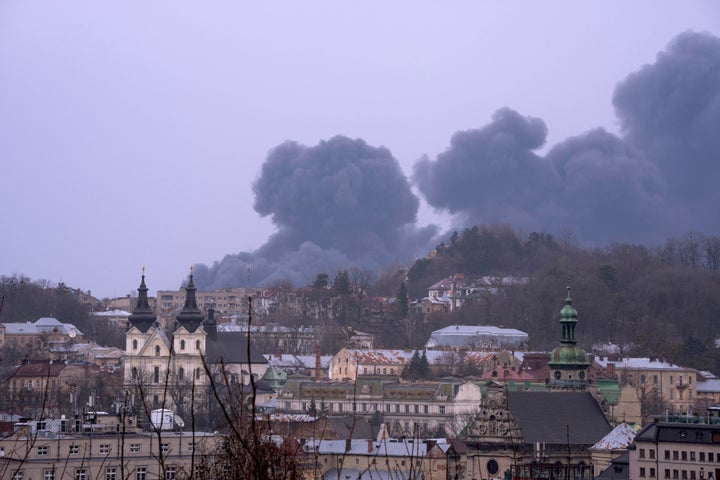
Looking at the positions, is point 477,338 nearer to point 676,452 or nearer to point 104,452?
point 676,452

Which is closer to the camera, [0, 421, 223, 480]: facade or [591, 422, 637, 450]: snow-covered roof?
[0, 421, 223, 480]: facade

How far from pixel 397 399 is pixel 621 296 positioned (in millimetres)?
41500

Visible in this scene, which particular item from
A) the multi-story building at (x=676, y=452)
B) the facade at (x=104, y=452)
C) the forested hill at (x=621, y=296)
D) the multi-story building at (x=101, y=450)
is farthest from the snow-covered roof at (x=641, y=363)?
the facade at (x=104, y=452)

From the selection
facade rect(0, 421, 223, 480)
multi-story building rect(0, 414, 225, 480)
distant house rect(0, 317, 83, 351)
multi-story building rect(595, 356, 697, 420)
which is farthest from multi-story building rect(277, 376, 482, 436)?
facade rect(0, 421, 223, 480)

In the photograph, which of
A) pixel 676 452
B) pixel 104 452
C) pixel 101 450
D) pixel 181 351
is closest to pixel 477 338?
pixel 181 351

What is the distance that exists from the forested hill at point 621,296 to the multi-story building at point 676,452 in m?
57.0

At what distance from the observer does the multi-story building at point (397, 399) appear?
83.7 meters

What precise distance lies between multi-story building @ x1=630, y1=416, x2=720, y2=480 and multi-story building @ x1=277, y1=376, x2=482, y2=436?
31876 mm

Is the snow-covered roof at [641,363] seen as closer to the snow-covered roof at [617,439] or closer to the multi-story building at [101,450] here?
the snow-covered roof at [617,439]

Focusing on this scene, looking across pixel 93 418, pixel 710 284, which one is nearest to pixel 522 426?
pixel 93 418

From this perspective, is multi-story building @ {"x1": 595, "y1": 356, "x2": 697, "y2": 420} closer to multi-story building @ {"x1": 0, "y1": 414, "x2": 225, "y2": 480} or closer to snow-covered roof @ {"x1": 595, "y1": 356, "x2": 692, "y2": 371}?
snow-covered roof @ {"x1": 595, "y1": 356, "x2": 692, "y2": 371}

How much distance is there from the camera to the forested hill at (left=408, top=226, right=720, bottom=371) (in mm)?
115875

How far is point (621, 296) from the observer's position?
405ft

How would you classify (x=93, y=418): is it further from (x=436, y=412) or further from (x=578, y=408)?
(x=436, y=412)
